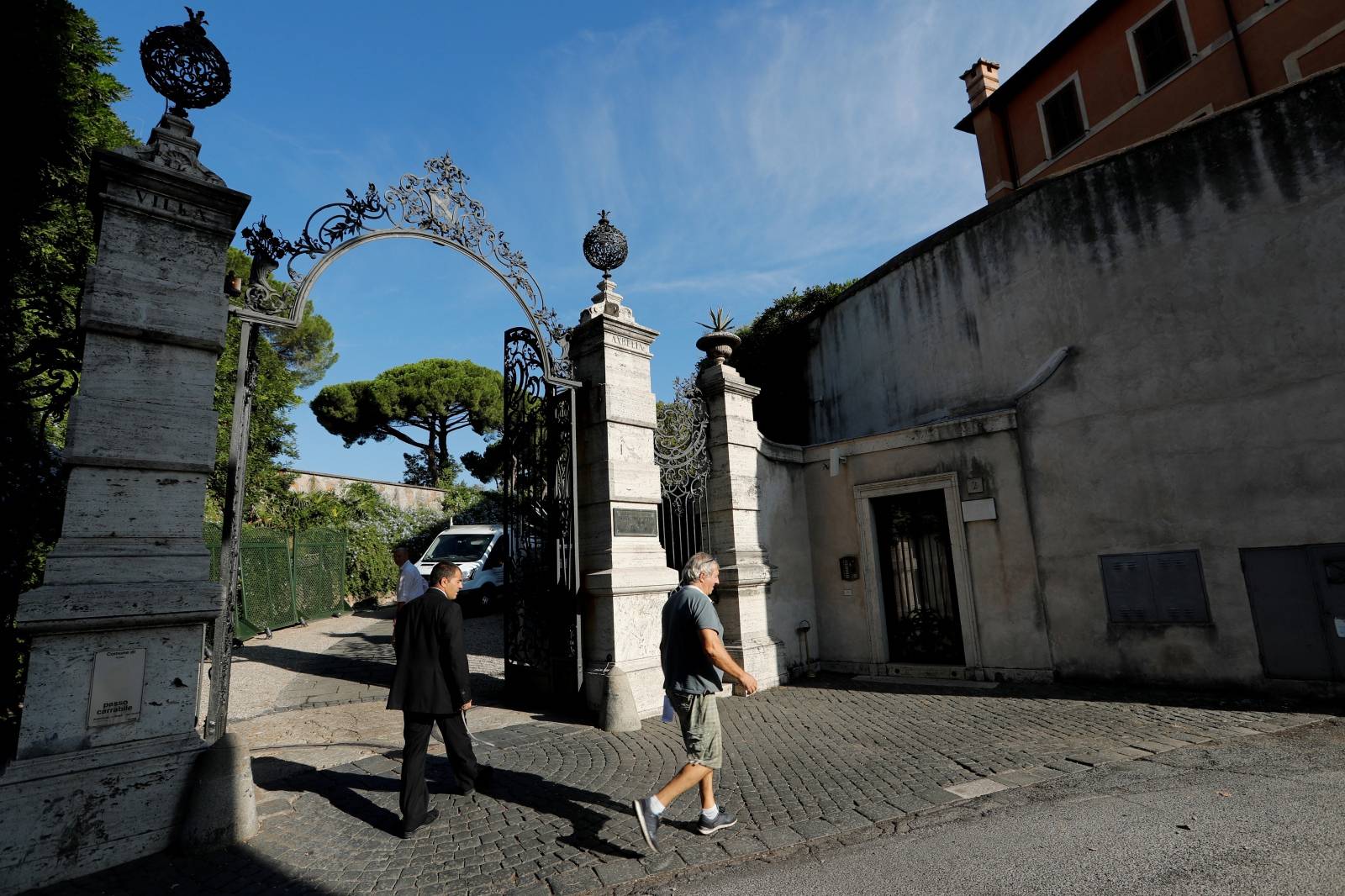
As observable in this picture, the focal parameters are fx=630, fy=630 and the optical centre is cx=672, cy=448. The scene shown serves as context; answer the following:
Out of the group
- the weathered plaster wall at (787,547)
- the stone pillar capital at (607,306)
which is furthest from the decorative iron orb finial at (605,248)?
the weathered plaster wall at (787,547)

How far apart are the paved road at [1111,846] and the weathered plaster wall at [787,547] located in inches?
178

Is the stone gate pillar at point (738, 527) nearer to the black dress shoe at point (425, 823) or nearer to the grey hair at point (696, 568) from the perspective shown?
the grey hair at point (696, 568)

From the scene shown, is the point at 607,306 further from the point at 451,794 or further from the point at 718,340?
the point at 451,794

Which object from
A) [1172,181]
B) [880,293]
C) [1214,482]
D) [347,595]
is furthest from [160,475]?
[347,595]

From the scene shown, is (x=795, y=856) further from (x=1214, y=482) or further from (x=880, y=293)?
(x=880, y=293)

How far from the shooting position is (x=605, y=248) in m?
7.81

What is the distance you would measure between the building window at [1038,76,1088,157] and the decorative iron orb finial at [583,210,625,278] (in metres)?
16.7

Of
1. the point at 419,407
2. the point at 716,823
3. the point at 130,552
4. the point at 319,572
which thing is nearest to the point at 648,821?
the point at 716,823

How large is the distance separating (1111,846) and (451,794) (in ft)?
13.6

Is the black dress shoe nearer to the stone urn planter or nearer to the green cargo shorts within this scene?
the green cargo shorts

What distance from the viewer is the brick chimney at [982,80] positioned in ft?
67.7

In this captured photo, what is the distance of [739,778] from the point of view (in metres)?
4.70

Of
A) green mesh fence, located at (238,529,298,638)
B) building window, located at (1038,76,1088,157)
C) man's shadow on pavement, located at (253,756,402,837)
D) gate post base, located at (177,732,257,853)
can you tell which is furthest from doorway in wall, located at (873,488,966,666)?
building window, located at (1038,76,1088,157)

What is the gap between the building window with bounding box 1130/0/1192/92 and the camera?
1533 cm
